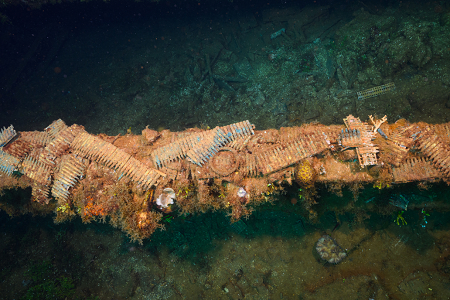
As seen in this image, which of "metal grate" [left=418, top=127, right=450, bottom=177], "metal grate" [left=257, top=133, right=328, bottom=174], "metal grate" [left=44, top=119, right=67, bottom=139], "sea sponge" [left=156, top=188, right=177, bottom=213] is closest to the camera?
"metal grate" [left=418, top=127, right=450, bottom=177]

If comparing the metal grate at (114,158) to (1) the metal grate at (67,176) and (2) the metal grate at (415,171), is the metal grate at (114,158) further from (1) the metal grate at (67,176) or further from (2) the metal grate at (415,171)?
(2) the metal grate at (415,171)

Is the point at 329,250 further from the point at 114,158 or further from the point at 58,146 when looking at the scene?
the point at 58,146

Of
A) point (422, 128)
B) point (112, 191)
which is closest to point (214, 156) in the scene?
point (112, 191)

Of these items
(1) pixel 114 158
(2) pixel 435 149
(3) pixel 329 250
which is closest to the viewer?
(2) pixel 435 149

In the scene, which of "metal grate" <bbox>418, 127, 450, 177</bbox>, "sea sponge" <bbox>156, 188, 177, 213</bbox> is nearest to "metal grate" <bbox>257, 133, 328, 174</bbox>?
"metal grate" <bbox>418, 127, 450, 177</bbox>

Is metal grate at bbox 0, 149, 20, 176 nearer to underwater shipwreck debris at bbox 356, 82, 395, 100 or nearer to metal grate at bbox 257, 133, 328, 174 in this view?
metal grate at bbox 257, 133, 328, 174

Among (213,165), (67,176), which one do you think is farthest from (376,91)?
(67,176)

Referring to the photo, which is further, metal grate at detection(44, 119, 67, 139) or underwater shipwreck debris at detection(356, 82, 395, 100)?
underwater shipwreck debris at detection(356, 82, 395, 100)

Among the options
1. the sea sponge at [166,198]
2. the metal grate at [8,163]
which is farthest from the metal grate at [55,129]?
the sea sponge at [166,198]
